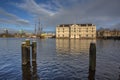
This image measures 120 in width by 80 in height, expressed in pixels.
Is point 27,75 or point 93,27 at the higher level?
point 93,27

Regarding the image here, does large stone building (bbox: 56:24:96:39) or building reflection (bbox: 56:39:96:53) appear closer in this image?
building reflection (bbox: 56:39:96:53)

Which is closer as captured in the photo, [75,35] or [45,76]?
[45,76]

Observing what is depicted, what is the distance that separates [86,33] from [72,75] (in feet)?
550

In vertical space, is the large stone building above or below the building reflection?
above

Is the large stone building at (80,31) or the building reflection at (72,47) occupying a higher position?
the large stone building at (80,31)

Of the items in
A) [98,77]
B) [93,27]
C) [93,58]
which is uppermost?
[93,27]

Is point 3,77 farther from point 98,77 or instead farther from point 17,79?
point 98,77

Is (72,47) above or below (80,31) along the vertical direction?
below

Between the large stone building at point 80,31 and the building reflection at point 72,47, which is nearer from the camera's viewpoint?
the building reflection at point 72,47

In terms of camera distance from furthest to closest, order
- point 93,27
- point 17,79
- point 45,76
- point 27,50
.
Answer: point 93,27 < point 27,50 < point 45,76 < point 17,79

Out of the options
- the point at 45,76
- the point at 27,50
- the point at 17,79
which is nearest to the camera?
the point at 17,79

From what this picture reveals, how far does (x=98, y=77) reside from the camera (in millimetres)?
15023

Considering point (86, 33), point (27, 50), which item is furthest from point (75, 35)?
point (27, 50)

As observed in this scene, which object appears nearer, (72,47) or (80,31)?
(72,47)
